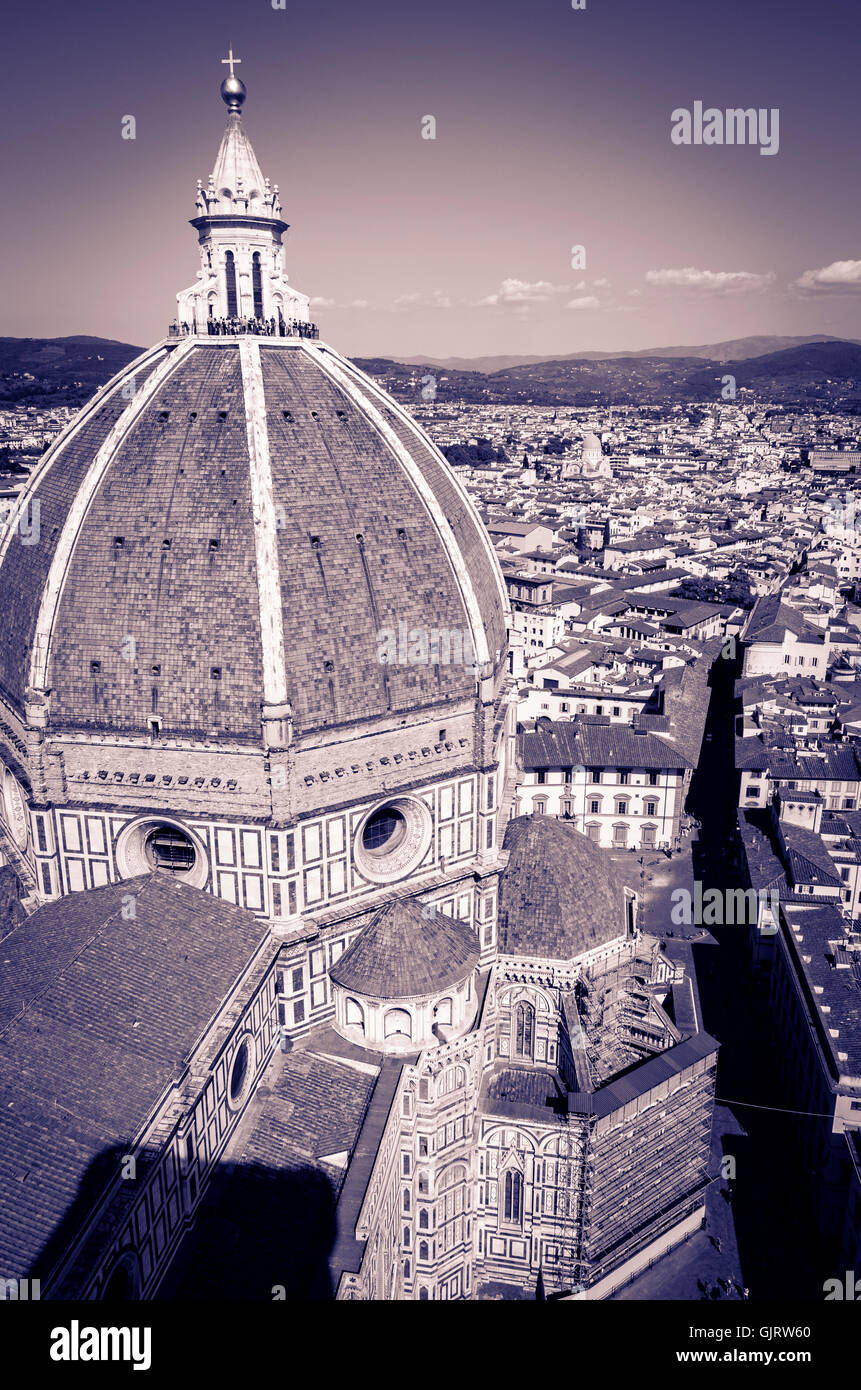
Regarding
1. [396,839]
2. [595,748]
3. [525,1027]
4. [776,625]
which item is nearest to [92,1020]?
[396,839]

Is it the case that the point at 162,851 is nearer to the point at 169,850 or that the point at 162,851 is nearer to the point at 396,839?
the point at 169,850

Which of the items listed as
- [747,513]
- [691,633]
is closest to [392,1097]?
[691,633]

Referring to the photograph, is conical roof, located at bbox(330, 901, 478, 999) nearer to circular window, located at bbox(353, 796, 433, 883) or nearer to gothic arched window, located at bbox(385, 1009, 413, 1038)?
gothic arched window, located at bbox(385, 1009, 413, 1038)

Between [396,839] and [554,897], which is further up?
[396,839]

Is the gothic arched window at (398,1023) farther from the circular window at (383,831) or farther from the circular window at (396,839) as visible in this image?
the circular window at (383,831)

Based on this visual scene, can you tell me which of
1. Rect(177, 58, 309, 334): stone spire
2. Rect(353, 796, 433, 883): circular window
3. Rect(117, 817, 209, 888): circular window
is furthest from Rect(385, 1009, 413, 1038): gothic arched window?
Rect(177, 58, 309, 334): stone spire
